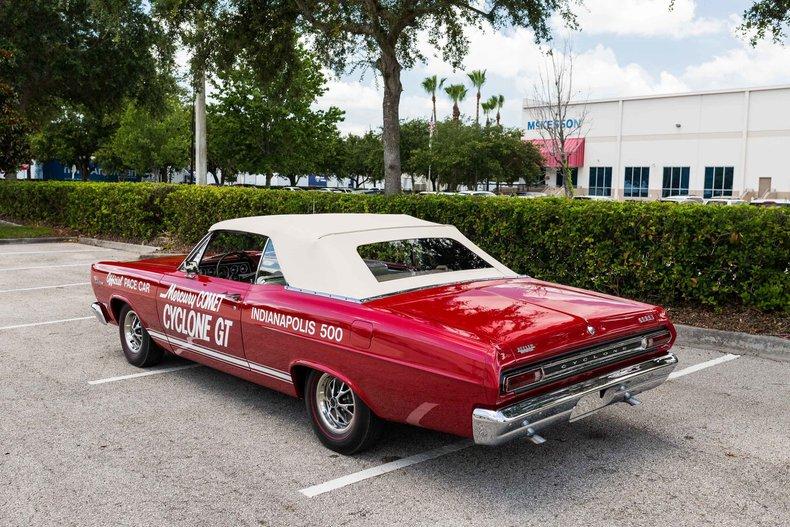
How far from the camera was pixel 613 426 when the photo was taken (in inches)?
197

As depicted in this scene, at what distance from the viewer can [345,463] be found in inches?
171

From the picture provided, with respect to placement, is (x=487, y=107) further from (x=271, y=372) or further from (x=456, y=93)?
(x=271, y=372)

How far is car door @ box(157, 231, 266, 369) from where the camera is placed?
517 centimetres

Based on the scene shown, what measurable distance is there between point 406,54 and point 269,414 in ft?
42.3

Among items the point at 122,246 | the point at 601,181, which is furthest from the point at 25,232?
the point at 601,181

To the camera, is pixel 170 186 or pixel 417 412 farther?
pixel 170 186

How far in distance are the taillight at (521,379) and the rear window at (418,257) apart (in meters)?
1.45

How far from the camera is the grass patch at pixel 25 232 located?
19766 millimetres

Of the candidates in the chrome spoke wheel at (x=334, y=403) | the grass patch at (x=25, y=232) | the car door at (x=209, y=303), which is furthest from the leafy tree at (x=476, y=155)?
the chrome spoke wheel at (x=334, y=403)

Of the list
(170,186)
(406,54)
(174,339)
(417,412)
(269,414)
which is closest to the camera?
(417,412)

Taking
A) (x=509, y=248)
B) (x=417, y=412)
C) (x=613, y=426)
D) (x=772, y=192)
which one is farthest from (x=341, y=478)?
(x=772, y=192)

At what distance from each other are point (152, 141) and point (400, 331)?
160 feet

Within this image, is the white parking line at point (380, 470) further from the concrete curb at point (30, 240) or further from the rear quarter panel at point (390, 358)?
the concrete curb at point (30, 240)

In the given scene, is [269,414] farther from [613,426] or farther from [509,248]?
[509,248]
